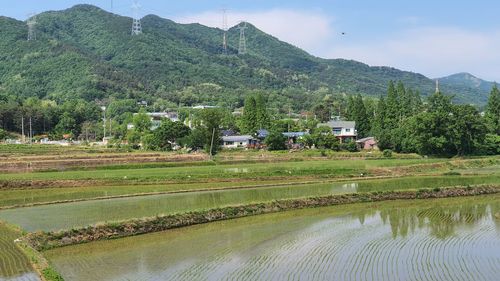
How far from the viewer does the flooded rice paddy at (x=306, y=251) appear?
547 inches

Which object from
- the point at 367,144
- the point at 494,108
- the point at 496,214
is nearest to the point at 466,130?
the point at 367,144

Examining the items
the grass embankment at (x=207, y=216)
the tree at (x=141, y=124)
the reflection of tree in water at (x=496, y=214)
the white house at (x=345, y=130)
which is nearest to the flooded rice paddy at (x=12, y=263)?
the grass embankment at (x=207, y=216)

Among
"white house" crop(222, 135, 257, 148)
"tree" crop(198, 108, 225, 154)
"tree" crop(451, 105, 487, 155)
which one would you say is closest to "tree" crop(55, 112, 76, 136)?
"white house" crop(222, 135, 257, 148)

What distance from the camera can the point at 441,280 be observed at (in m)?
13.1

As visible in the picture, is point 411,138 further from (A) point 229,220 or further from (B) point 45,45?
(B) point 45,45

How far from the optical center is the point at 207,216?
72.2ft

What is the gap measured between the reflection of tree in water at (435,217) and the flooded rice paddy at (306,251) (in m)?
0.04

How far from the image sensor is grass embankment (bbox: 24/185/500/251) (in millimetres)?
17578

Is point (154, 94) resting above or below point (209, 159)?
above

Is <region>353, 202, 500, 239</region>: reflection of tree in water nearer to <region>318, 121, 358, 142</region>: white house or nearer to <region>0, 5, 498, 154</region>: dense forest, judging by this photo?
<region>0, 5, 498, 154</region>: dense forest

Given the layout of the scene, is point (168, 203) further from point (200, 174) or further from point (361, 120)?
point (361, 120)

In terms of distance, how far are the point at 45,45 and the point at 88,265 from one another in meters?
182

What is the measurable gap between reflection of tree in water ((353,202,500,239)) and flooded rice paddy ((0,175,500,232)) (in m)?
5.21

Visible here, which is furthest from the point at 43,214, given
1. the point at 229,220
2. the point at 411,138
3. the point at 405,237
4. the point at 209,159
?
the point at 411,138
